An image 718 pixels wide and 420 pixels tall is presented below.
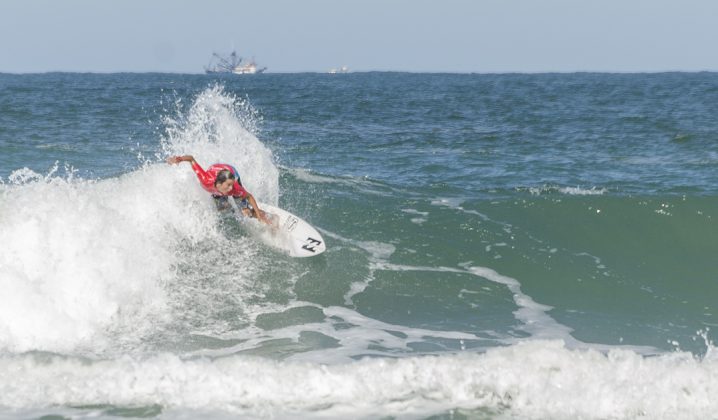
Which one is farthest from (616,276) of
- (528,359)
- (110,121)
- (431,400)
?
(110,121)

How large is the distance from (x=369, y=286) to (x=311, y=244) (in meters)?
1.40

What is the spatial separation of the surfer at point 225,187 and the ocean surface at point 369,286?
359 millimetres

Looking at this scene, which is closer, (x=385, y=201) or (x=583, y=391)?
(x=583, y=391)

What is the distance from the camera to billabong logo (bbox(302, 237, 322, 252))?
11.4 m

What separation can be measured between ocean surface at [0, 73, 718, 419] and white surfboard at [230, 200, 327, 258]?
0.17 metres

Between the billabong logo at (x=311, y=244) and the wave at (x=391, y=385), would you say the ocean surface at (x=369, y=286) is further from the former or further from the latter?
the billabong logo at (x=311, y=244)

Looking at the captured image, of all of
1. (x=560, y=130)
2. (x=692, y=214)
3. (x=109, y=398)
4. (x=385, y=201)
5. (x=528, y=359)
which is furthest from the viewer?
(x=560, y=130)

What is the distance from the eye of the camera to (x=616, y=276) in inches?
438

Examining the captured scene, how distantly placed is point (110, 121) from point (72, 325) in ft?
67.6

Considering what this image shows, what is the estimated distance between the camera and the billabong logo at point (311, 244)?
11.4 meters

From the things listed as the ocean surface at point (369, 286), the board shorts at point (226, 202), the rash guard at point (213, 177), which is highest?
the rash guard at point (213, 177)

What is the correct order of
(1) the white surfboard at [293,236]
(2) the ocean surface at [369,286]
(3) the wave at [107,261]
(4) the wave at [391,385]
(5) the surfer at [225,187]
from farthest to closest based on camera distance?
(5) the surfer at [225,187]
(1) the white surfboard at [293,236]
(3) the wave at [107,261]
(2) the ocean surface at [369,286]
(4) the wave at [391,385]

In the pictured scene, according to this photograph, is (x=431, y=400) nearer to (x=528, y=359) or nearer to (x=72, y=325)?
(x=528, y=359)

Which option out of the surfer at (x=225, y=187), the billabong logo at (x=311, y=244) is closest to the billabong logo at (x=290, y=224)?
the surfer at (x=225, y=187)
